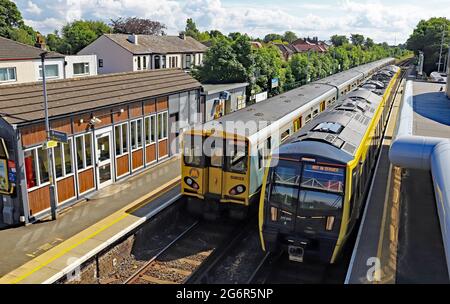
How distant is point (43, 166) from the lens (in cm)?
1070

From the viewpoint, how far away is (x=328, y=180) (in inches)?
340

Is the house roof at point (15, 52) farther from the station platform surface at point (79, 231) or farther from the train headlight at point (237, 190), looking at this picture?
the train headlight at point (237, 190)

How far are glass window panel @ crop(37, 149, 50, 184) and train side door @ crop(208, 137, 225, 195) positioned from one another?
414cm

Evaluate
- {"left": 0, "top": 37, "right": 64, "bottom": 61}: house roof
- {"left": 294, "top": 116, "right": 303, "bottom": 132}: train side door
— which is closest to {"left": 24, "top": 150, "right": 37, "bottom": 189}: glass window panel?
{"left": 294, "top": 116, "right": 303, "bottom": 132}: train side door

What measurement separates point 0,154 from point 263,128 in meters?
6.53

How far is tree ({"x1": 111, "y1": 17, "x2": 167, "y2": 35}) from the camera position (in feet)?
237

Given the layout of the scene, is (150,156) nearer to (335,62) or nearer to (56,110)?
(56,110)

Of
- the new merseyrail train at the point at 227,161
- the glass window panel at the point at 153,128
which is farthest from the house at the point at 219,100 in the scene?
the new merseyrail train at the point at 227,161

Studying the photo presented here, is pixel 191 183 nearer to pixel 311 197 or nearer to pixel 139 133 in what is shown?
pixel 311 197

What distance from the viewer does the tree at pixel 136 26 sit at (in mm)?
72375

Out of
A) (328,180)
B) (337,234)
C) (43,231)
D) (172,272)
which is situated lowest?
(172,272)

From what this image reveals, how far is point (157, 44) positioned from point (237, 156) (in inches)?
1519

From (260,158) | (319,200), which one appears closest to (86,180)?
(260,158)
